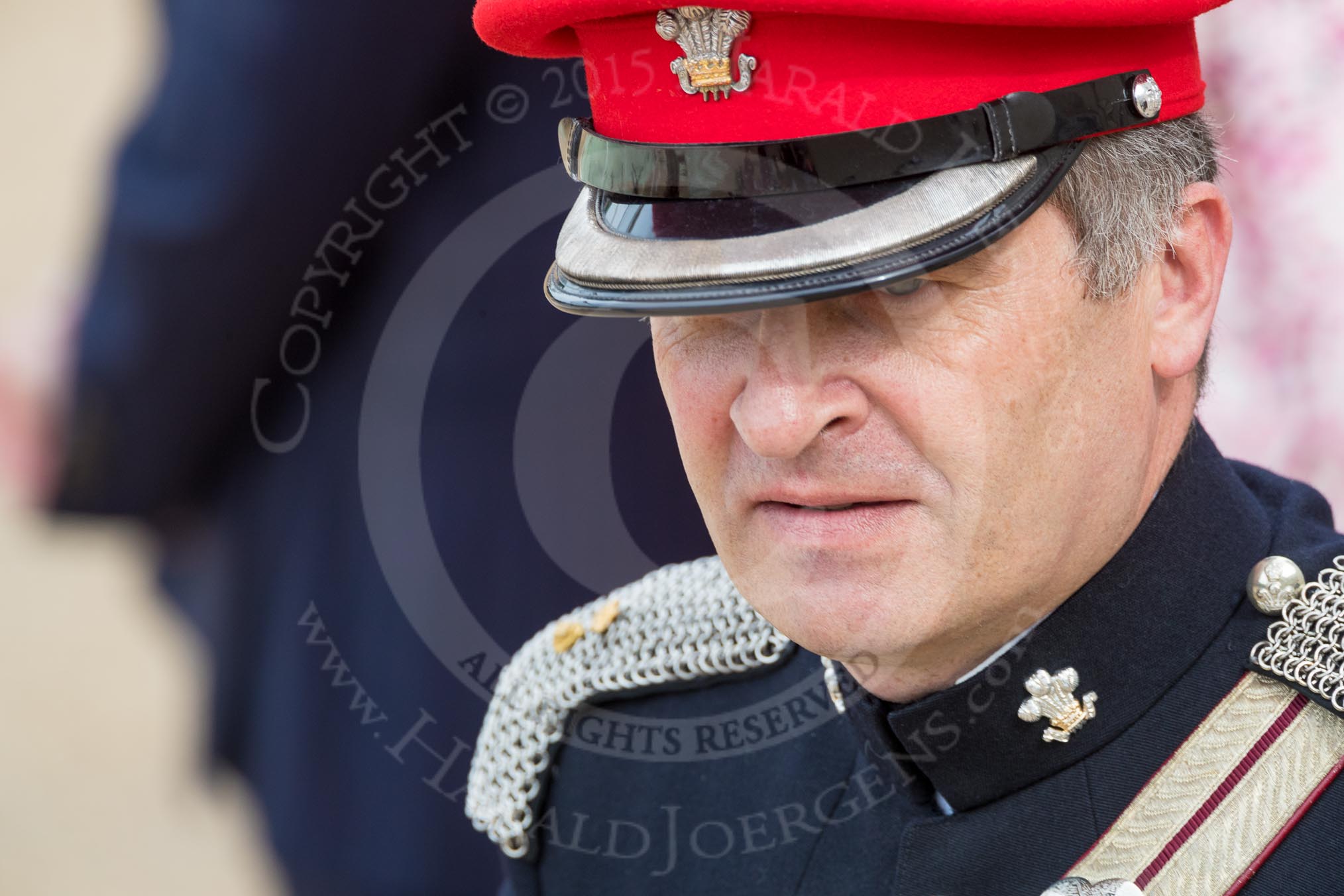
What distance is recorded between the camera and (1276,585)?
4.48 ft

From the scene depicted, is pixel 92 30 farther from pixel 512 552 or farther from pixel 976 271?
pixel 976 271

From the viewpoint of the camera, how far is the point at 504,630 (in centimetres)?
249

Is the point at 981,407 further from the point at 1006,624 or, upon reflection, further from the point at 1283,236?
the point at 1283,236

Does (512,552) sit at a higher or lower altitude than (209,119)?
lower

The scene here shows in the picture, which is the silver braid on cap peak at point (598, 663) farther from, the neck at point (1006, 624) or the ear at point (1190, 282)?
the ear at point (1190, 282)

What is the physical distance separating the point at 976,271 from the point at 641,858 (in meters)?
0.82

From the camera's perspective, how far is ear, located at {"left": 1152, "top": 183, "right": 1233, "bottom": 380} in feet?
4.39

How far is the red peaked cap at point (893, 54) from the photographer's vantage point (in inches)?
46.4

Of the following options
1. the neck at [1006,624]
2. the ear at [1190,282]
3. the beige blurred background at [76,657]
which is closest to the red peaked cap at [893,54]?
the ear at [1190,282]

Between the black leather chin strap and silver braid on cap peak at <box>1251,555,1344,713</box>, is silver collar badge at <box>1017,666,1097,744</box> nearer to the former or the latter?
silver braid on cap peak at <box>1251,555,1344,713</box>

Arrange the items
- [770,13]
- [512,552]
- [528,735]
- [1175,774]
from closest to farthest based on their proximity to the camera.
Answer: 1. [770,13]
2. [1175,774]
3. [528,735]
4. [512,552]

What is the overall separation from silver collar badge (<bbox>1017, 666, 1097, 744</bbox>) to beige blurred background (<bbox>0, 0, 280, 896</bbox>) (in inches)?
87.3

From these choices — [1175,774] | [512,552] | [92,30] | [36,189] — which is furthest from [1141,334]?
[92,30]

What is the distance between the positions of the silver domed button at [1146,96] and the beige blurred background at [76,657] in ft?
8.24
